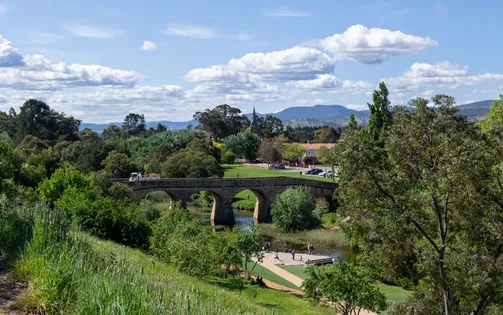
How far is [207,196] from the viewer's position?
6406 cm

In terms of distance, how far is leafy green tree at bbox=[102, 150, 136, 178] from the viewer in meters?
60.2

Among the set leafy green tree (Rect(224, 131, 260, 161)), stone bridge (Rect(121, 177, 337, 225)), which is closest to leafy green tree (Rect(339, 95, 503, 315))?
stone bridge (Rect(121, 177, 337, 225))

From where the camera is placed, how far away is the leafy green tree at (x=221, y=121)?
125 m

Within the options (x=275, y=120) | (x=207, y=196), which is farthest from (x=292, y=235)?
(x=275, y=120)

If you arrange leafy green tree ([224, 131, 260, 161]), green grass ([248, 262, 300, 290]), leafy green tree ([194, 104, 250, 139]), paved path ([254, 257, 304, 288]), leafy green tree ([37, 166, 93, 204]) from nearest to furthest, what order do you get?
green grass ([248, 262, 300, 290])
paved path ([254, 257, 304, 288])
leafy green tree ([37, 166, 93, 204])
leafy green tree ([224, 131, 260, 161])
leafy green tree ([194, 104, 250, 139])

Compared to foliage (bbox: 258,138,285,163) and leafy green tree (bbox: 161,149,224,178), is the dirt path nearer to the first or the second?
leafy green tree (bbox: 161,149,224,178)

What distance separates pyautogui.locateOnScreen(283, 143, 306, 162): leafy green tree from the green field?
60461 millimetres

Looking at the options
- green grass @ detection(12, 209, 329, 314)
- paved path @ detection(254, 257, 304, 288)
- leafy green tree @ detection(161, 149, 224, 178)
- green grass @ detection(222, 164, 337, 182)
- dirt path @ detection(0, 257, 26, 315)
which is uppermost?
green grass @ detection(12, 209, 329, 314)

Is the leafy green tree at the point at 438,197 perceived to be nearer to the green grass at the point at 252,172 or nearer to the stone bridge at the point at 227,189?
the stone bridge at the point at 227,189

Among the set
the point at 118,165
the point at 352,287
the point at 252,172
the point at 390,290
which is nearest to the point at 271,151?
the point at 252,172

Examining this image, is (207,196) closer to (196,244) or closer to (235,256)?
(235,256)

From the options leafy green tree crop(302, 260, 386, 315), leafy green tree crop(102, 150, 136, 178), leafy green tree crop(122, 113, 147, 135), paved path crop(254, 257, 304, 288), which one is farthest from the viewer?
leafy green tree crop(122, 113, 147, 135)

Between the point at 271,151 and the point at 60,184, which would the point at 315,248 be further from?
the point at 271,151

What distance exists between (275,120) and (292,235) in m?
108
